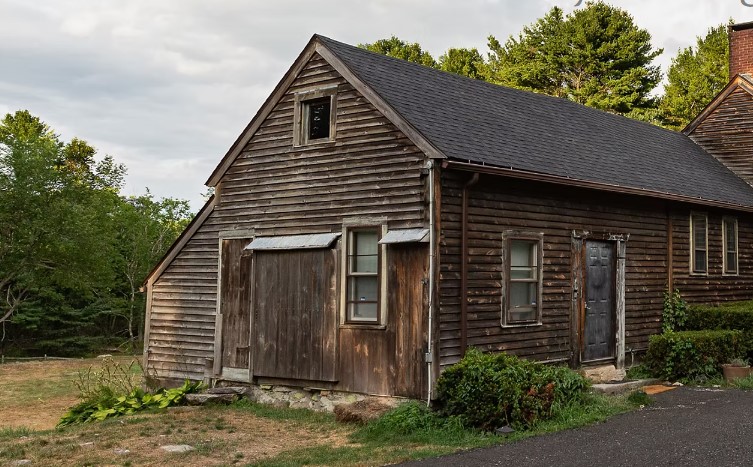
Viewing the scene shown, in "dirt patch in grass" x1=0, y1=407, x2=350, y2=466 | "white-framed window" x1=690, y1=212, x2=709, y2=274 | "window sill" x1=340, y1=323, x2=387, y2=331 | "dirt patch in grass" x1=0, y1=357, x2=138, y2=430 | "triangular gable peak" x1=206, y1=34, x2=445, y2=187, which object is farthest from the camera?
"white-framed window" x1=690, y1=212, x2=709, y2=274

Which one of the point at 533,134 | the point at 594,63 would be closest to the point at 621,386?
the point at 533,134

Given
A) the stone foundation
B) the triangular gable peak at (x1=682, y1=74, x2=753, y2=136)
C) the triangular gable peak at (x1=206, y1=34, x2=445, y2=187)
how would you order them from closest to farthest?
the triangular gable peak at (x1=206, y1=34, x2=445, y2=187)
the stone foundation
the triangular gable peak at (x1=682, y1=74, x2=753, y2=136)

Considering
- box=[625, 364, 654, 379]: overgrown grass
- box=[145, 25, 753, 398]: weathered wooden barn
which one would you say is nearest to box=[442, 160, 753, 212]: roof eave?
box=[145, 25, 753, 398]: weathered wooden barn

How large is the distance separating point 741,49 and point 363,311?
16262 millimetres

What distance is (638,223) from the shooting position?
16125mm

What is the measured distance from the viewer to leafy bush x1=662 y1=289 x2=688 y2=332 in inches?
663

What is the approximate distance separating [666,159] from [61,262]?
82.6 feet

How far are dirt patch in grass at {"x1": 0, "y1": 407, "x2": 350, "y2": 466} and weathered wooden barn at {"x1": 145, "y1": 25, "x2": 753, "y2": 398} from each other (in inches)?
56.7

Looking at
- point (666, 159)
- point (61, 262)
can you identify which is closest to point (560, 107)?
point (666, 159)

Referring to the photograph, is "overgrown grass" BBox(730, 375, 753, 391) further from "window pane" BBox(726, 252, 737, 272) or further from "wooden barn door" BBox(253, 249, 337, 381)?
"wooden barn door" BBox(253, 249, 337, 381)

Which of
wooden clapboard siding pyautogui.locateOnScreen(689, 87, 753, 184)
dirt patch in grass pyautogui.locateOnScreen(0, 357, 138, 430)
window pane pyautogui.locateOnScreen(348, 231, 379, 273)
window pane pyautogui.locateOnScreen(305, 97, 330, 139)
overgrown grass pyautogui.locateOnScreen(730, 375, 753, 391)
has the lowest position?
dirt patch in grass pyautogui.locateOnScreen(0, 357, 138, 430)

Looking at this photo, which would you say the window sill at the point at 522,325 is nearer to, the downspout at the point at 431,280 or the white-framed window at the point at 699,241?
the downspout at the point at 431,280

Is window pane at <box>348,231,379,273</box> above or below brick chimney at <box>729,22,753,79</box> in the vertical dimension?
below

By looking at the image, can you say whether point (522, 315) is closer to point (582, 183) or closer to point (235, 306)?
point (582, 183)
